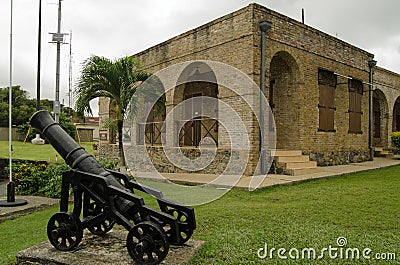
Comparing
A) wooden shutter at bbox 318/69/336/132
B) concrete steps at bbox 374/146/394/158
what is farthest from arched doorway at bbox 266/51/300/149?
concrete steps at bbox 374/146/394/158

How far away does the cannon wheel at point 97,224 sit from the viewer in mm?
3652

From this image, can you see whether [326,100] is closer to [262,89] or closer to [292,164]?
[292,164]

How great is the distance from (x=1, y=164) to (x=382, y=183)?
15.8 metres

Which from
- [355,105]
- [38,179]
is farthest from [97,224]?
[355,105]

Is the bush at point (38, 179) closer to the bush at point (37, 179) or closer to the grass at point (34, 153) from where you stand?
the bush at point (37, 179)

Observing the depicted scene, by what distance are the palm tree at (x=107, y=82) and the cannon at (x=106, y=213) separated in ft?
20.6

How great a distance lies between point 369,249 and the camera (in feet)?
12.1

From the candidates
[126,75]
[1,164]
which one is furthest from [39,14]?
[1,164]

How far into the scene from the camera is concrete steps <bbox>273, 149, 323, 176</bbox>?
32.8 ft

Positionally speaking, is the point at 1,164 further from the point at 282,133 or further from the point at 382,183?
the point at 382,183

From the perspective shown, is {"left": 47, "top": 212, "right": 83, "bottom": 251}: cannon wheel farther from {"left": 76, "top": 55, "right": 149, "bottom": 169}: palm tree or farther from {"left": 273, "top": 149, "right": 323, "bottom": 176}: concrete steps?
{"left": 273, "top": 149, "right": 323, "bottom": 176}: concrete steps

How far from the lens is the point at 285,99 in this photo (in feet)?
38.6

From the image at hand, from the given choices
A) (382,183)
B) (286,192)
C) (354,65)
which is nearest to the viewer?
(286,192)

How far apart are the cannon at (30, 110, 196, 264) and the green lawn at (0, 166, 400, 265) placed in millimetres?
421
